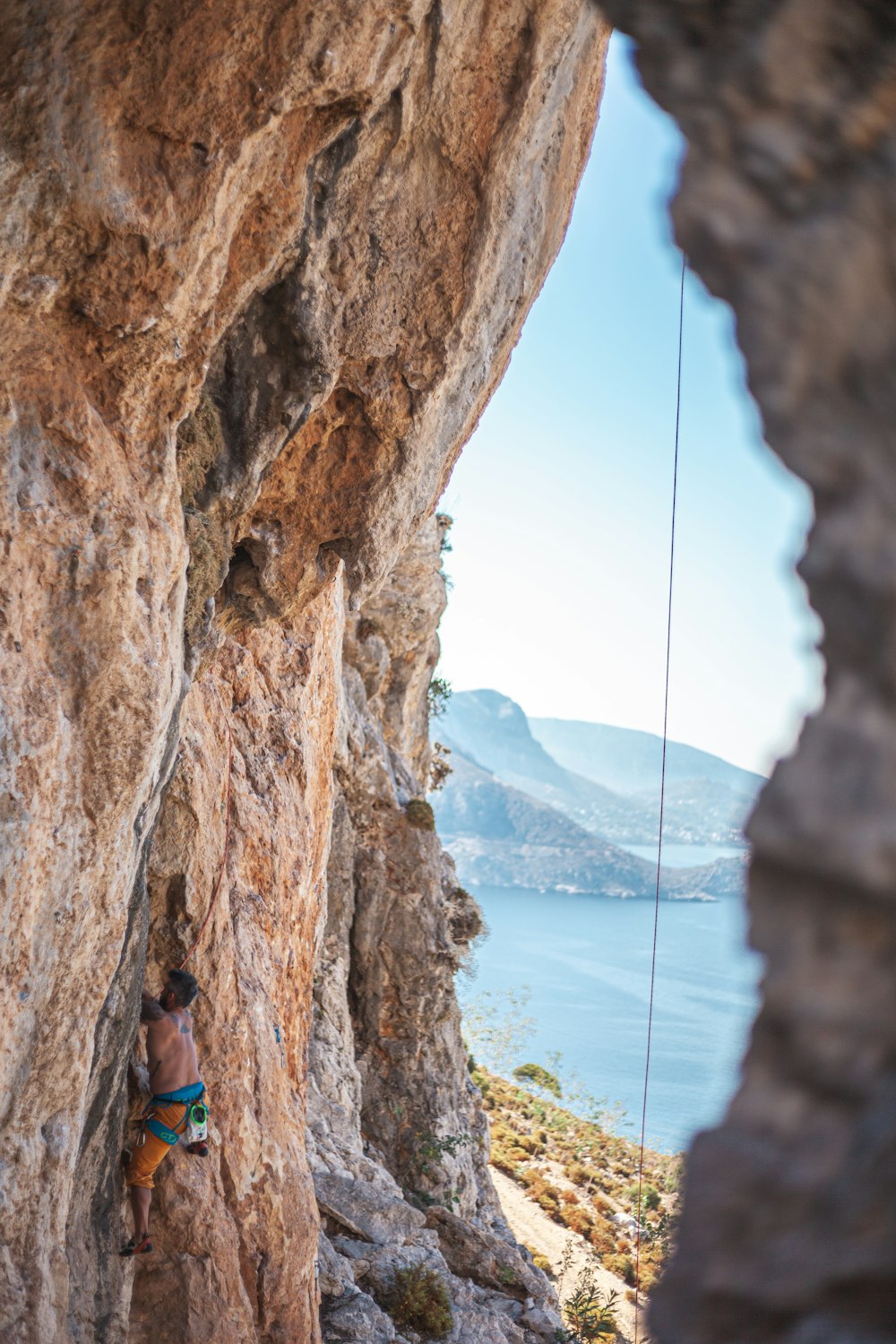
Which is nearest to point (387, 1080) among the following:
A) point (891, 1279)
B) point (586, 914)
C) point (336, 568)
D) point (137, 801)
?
point (336, 568)

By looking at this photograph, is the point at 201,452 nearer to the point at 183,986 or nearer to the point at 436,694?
the point at 183,986

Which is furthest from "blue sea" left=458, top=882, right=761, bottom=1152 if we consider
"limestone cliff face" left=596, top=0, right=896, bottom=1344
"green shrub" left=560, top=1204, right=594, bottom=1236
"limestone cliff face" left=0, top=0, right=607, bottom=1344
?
"limestone cliff face" left=596, top=0, right=896, bottom=1344

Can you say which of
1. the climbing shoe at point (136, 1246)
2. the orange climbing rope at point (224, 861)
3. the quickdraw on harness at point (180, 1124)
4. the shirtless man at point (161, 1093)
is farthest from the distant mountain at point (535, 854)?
the climbing shoe at point (136, 1246)

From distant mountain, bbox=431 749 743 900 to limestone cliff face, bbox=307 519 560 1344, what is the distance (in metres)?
99.4

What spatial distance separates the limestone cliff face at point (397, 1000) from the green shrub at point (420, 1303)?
1418 millimetres

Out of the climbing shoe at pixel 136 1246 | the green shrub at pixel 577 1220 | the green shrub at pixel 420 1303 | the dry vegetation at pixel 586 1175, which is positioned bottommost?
the dry vegetation at pixel 586 1175

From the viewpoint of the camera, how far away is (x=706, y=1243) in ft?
4.55

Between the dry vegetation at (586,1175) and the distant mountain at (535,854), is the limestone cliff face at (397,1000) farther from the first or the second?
the distant mountain at (535,854)

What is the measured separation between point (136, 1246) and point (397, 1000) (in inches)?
356

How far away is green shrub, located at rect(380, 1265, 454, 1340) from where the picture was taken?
794 cm

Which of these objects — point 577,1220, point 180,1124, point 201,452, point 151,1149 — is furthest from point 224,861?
point 577,1220

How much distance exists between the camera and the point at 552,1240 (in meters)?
21.3

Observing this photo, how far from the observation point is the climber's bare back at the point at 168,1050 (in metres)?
5.74

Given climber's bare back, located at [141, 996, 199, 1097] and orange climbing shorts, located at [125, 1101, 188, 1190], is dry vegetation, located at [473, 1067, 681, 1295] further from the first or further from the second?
climber's bare back, located at [141, 996, 199, 1097]
